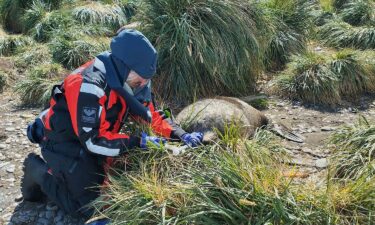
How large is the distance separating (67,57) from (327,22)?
4597 mm

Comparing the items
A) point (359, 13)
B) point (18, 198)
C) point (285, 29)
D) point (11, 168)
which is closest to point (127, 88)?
point (18, 198)

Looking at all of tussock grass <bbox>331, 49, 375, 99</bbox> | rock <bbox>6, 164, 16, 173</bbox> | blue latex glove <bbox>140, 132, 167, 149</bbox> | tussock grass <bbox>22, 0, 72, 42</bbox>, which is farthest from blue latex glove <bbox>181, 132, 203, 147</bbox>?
tussock grass <bbox>22, 0, 72, 42</bbox>

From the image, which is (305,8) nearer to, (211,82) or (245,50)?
(245,50)

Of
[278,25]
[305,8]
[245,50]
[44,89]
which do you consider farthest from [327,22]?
[44,89]

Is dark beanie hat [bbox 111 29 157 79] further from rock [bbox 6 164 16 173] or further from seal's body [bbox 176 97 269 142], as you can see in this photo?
rock [bbox 6 164 16 173]

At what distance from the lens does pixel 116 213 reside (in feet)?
10.9

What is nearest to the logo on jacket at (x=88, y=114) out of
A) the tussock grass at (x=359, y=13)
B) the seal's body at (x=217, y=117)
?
the seal's body at (x=217, y=117)

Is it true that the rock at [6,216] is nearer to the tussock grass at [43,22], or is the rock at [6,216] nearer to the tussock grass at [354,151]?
the tussock grass at [354,151]

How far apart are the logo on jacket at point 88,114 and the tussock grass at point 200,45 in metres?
2.46

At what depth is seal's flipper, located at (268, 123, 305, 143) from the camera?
5102mm

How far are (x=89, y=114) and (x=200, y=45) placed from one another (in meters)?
2.69

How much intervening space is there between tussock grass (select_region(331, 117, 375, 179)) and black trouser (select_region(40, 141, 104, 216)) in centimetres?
187

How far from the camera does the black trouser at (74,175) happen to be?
3.74 m

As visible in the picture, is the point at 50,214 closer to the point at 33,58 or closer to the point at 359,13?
the point at 33,58
